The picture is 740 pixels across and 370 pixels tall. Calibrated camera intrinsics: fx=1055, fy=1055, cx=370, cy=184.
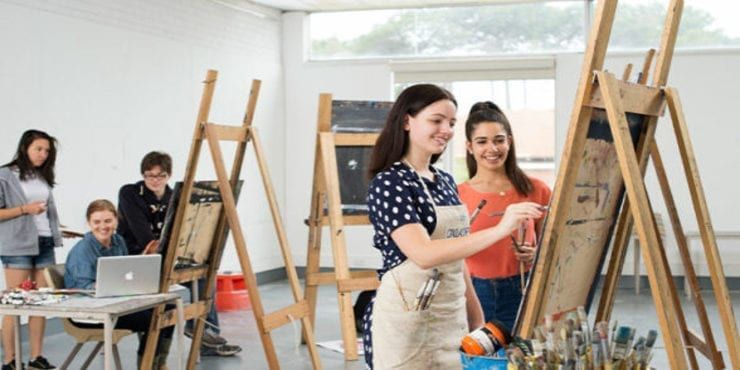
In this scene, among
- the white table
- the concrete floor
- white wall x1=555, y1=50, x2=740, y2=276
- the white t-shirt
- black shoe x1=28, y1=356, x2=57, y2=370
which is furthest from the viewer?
white wall x1=555, y1=50, x2=740, y2=276

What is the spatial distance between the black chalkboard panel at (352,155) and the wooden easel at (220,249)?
1063 millimetres

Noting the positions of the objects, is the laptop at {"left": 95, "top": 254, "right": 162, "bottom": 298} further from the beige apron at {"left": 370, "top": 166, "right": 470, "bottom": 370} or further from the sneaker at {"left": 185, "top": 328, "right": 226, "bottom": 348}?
the beige apron at {"left": 370, "top": 166, "right": 470, "bottom": 370}

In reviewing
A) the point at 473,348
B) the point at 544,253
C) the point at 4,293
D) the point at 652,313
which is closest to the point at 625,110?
the point at 544,253

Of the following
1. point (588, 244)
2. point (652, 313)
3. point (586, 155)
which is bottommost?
point (652, 313)

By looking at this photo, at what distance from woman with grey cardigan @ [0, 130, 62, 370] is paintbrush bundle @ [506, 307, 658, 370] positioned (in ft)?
13.7

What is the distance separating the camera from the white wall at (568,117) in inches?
393

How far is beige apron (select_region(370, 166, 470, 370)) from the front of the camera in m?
2.90

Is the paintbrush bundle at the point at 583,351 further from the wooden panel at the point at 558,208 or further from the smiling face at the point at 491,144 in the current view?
the smiling face at the point at 491,144

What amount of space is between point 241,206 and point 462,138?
2472 millimetres

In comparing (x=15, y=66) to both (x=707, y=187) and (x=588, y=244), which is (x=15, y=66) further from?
(x=707, y=187)

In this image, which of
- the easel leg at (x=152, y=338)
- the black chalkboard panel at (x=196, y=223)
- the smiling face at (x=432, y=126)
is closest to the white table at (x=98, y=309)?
the easel leg at (x=152, y=338)

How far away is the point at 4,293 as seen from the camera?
483cm

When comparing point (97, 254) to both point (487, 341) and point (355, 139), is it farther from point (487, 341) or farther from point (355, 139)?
point (487, 341)

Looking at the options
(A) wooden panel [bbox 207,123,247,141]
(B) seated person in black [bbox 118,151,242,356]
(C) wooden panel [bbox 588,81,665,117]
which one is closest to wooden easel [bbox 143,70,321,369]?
(A) wooden panel [bbox 207,123,247,141]
